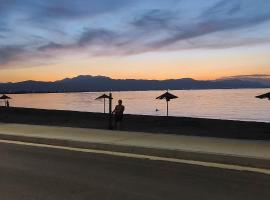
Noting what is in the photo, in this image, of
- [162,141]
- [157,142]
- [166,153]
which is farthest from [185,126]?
[166,153]

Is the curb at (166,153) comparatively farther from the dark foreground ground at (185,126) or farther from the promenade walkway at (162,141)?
the dark foreground ground at (185,126)

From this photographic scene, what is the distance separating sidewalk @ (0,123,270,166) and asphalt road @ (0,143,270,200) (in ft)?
3.17

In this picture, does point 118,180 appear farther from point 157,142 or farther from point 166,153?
point 157,142

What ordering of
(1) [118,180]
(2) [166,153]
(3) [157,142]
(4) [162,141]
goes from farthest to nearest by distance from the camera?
(4) [162,141], (3) [157,142], (2) [166,153], (1) [118,180]

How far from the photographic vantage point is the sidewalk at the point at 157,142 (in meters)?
11.2

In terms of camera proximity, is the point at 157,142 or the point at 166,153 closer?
the point at 166,153

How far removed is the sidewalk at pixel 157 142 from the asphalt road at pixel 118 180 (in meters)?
0.97

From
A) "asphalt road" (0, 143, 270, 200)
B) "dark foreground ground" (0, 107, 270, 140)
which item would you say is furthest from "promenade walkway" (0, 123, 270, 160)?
"dark foreground ground" (0, 107, 270, 140)

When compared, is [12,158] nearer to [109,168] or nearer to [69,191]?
[109,168]

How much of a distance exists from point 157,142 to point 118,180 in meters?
4.27

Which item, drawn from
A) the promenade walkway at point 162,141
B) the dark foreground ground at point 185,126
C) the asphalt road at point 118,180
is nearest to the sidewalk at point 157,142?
the promenade walkway at point 162,141

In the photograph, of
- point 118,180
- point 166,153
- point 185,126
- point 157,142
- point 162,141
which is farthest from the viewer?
point 185,126

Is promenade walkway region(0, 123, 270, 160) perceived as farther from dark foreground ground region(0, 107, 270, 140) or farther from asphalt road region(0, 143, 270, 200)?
dark foreground ground region(0, 107, 270, 140)

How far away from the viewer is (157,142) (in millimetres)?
13219
